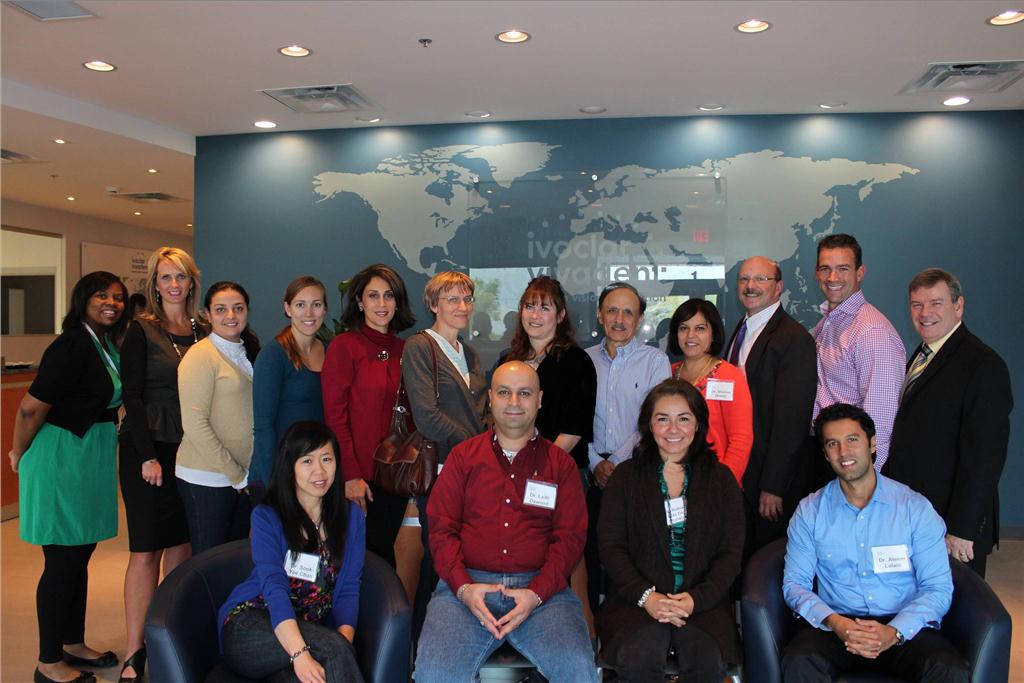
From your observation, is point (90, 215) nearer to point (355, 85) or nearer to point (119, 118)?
point (119, 118)

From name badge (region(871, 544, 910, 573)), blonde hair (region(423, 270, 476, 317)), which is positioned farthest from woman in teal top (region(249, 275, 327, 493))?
name badge (region(871, 544, 910, 573))

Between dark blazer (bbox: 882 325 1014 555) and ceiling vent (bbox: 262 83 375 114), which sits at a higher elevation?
ceiling vent (bbox: 262 83 375 114)

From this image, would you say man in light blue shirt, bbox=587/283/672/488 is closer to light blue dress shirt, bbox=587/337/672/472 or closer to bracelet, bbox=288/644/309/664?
light blue dress shirt, bbox=587/337/672/472

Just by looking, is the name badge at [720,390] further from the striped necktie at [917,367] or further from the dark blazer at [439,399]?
the dark blazer at [439,399]

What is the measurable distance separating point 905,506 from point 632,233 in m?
3.45

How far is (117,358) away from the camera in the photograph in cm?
371

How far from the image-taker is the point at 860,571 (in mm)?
2713

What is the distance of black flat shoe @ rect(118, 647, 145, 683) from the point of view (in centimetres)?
334

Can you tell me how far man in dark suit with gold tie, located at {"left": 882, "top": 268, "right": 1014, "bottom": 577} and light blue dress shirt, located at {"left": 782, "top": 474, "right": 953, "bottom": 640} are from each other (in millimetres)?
437

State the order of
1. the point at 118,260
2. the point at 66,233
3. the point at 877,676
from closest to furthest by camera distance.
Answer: the point at 877,676, the point at 66,233, the point at 118,260

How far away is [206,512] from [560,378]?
1.64 meters

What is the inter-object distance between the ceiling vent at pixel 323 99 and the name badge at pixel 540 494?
3.42 meters

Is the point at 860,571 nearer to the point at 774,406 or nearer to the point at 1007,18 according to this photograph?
the point at 774,406

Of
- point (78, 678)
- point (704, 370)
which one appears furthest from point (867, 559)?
point (78, 678)
